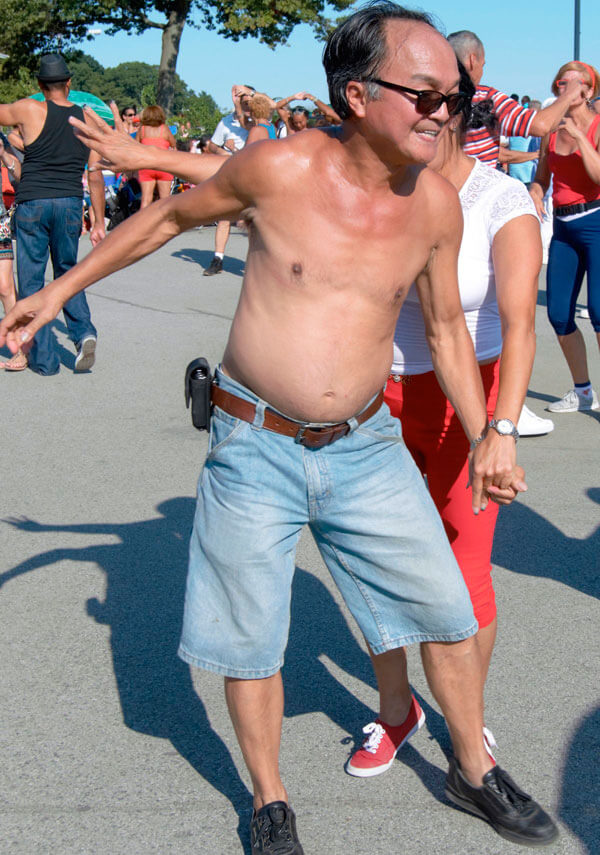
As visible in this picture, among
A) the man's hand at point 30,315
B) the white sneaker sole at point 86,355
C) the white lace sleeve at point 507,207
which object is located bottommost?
the white sneaker sole at point 86,355

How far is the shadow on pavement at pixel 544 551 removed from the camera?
4.14 meters

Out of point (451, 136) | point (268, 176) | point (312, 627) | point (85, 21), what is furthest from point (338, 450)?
point (85, 21)

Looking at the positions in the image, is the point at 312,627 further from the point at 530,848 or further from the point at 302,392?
the point at 302,392

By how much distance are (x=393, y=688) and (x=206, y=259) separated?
12.1 meters

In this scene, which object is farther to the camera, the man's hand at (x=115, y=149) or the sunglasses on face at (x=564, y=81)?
the sunglasses on face at (x=564, y=81)

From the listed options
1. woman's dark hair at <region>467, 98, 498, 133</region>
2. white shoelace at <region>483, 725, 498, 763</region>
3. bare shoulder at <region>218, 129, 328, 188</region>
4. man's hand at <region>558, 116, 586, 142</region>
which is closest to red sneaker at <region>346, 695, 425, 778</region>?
white shoelace at <region>483, 725, 498, 763</region>

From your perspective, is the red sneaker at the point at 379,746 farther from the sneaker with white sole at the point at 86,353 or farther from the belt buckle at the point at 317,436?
the sneaker with white sole at the point at 86,353

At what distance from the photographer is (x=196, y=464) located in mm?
5559

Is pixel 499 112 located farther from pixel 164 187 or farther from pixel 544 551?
pixel 164 187

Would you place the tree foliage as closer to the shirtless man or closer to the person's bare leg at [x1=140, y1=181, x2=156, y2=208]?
the person's bare leg at [x1=140, y1=181, x2=156, y2=208]

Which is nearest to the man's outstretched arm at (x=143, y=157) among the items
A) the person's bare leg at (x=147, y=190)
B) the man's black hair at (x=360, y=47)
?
the man's black hair at (x=360, y=47)

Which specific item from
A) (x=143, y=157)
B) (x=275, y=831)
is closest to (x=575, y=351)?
(x=143, y=157)

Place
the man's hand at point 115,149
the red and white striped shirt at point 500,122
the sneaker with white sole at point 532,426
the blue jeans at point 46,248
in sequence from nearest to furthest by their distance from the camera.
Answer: the man's hand at point 115,149 → the red and white striped shirt at point 500,122 → the sneaker with white sole at point 532,426 → the blue jeans at point 46,248

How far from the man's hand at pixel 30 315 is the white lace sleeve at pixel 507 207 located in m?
1.17
